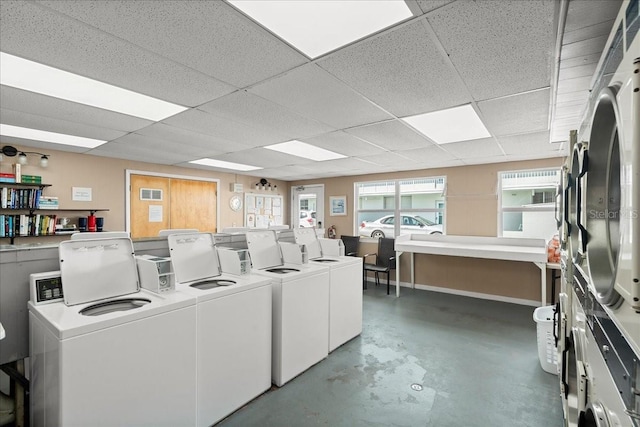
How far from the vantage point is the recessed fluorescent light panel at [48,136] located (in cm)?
326

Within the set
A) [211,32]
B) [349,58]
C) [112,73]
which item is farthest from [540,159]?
[112,73]

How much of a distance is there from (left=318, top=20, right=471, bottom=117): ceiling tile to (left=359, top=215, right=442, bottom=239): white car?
146 inches

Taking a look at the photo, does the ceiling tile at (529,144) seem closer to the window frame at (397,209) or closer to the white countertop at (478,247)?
the white countertop at (478,247)

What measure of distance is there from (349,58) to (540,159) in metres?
4.37

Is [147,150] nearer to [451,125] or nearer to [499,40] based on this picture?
[451,125]

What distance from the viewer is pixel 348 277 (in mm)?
3377

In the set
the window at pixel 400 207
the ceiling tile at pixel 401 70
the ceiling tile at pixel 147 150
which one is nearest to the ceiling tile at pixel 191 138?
the ceiling tile at pixel 147 150

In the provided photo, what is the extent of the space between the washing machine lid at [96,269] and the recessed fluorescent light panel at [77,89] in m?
1.13

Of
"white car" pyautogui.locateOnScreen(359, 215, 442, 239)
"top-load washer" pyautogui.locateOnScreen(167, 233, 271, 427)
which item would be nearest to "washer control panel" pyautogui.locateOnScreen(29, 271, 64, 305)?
"top-load washer" pyautogui.locateOnScreen(167, 233, 271, 427)

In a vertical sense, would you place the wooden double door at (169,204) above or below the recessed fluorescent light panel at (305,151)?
below

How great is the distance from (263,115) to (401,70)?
4.39 ft

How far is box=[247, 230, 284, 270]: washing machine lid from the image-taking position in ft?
9.82

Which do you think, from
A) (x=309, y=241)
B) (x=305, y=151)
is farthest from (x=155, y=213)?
(x=309, y=241)

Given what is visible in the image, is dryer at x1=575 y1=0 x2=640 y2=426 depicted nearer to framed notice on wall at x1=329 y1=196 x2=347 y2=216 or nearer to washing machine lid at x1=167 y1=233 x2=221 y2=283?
washing machine lid at x1=167 y1=233 x2=221 y2=283
